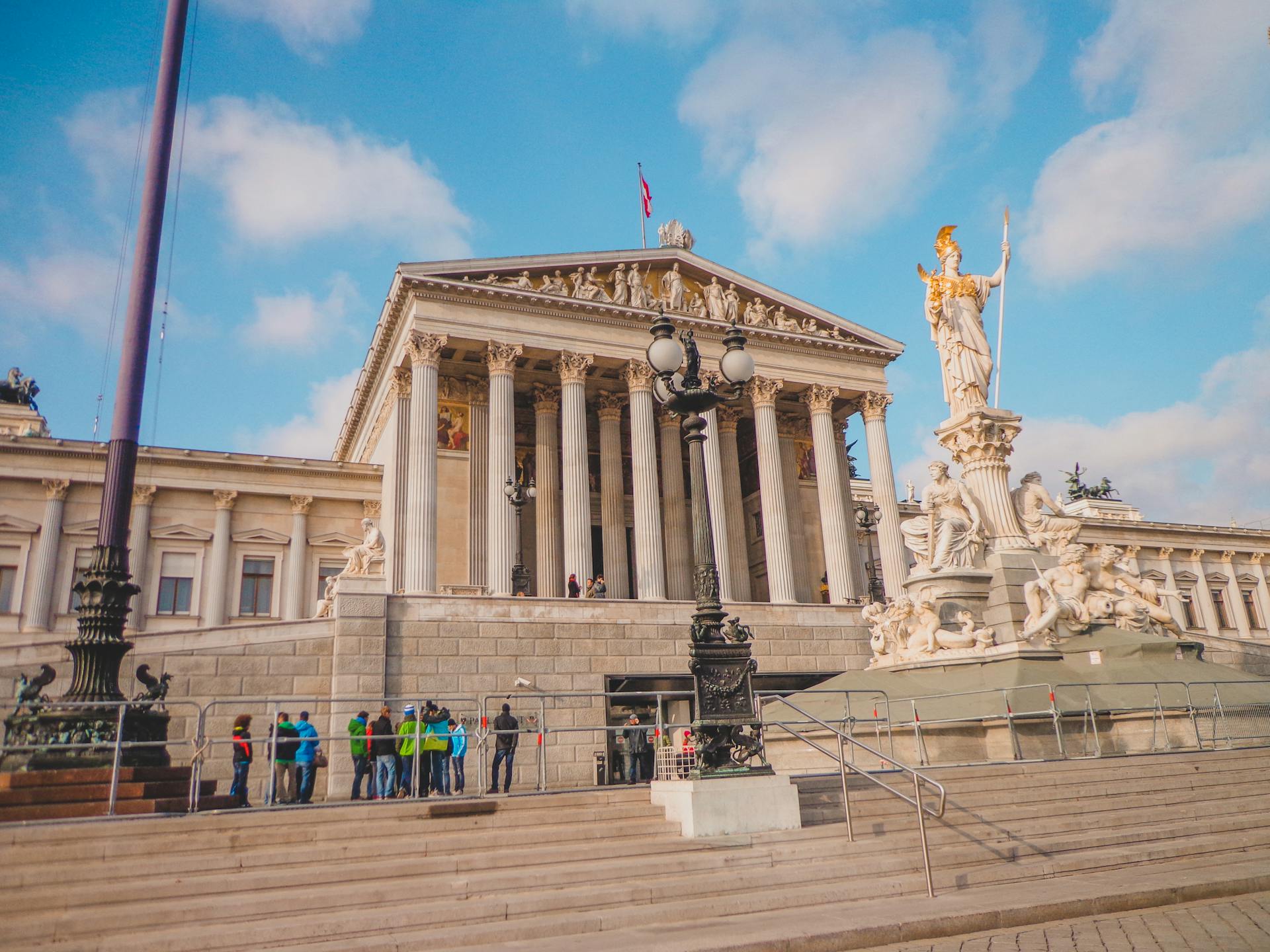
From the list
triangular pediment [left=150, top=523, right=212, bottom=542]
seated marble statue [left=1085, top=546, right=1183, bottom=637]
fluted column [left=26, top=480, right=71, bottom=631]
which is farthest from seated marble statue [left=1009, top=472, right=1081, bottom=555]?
fluted column [left=26, top=480, right=71, bottom=631]

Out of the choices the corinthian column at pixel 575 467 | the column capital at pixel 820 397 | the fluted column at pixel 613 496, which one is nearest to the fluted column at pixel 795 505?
the column capital at pixel 820 397

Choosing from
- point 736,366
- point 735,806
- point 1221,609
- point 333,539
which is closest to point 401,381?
point 333,539

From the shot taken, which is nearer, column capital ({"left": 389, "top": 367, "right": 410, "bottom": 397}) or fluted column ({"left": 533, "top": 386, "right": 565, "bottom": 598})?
column capital ({"left": 389, "top": 367, "right": 410, "bottom": 397})

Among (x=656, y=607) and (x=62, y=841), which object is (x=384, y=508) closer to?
(x=656, y=607)

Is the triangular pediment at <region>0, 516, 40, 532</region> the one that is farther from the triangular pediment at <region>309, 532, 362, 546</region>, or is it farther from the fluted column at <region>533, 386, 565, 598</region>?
the fluted column at <region>533, 386, 565, 598</region>

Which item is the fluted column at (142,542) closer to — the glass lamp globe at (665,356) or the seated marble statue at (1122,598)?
the glass lamp globe at (665,356)

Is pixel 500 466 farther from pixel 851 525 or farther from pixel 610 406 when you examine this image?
pixel 851 525

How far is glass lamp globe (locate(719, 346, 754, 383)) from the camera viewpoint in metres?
10.7

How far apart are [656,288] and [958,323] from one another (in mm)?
16321

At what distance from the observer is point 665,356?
10.4 metres

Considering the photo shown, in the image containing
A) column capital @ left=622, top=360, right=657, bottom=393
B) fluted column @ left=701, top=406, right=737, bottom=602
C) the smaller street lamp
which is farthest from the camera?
column capital @ left=622, top=360, right=657, bottom=393

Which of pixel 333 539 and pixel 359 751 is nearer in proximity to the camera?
pixel 359 751

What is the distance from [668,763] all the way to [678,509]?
16883mm

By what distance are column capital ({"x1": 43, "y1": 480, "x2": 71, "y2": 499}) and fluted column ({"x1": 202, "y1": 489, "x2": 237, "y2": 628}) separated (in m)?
5.32
